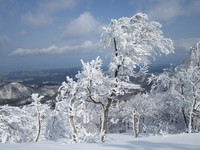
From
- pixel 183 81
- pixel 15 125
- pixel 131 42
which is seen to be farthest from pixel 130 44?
pixel 15 125

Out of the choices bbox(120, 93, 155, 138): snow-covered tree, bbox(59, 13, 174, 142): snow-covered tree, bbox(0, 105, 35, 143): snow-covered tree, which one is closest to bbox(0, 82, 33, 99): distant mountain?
bbox(120, 93, 155, 138): snow-covered tree

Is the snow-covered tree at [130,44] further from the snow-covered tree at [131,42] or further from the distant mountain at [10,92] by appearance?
the distant mountain at [10,92]

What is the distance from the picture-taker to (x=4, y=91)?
19138 cm

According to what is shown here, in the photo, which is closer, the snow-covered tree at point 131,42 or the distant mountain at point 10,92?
the snow-covered tree at point 131,42

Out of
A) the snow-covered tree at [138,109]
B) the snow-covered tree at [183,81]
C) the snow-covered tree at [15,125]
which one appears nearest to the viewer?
the snow-covered tree at [15,125]

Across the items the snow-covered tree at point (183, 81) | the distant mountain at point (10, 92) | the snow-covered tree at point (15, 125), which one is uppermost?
the distant mountain at point (10, 92)

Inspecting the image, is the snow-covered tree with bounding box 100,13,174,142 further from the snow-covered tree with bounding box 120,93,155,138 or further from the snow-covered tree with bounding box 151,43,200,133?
the snow-covered tree with bounding box 120,93,155,138

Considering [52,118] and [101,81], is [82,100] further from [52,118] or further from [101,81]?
[52,118]

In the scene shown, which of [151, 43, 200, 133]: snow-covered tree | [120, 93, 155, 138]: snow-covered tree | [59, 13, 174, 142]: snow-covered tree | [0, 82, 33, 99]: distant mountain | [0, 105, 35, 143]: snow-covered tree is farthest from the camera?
[0, 82, 33, 99]: distant mountain

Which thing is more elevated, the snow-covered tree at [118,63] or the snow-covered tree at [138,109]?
the snow-covered tree at [118,63]

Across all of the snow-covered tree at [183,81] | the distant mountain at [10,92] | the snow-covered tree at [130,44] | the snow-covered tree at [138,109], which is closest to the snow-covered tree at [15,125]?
the snow-covered tree at [130,44]

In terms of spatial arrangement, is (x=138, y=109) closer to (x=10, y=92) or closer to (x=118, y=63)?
(x=118, y=63)

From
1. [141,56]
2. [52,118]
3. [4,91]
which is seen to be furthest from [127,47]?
[4,91]

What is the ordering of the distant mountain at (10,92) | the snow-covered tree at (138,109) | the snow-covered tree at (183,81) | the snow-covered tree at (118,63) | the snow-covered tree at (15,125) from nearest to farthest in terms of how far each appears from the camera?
the snow-covered tree at (118,63), the snow-covered tree at (15,125), the snow-covered tree at (183,81), the snow-covered tree at (138,109), the distant mountain at (10,92)
